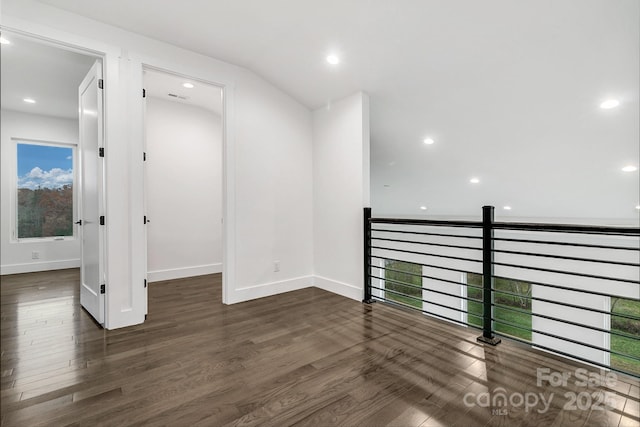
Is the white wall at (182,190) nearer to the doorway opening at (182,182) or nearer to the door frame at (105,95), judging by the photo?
the doorway opening at (182,182)

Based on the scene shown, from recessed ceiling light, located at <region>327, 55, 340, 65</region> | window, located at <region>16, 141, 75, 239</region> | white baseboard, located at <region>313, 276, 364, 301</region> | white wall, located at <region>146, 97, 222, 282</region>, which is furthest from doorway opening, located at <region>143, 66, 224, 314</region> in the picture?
recessed ceiling light, located at <region>327, 55, 340, 65</region>

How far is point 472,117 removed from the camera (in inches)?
137

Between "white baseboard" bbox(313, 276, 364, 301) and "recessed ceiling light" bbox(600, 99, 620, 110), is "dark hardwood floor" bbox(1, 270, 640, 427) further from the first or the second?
"recessed ceiling light" bbox(600, 99, 620, 110)

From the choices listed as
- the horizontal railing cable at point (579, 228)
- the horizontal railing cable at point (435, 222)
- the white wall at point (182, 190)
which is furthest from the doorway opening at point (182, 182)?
the horizontal railing cable at point (579, 228)

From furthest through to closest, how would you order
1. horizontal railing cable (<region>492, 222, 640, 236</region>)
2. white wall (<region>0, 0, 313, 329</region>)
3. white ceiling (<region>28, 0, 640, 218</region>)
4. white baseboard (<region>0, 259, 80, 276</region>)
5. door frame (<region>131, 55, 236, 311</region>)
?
white baseboard (<region>0, 259, 80, 276</region>)
door frame (<region>131, 55, 236, 311</region>)
white wall (<region>0, 0, 313, 329</region>)
white ceiling (<region>28, 0, 640, 218</region>)
horizontal railing cable (<region>492, 222, 640, 236</region>)

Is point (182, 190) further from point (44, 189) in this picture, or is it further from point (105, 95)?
point (105, 95)

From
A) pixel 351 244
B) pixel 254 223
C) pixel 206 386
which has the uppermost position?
pixel 254 223

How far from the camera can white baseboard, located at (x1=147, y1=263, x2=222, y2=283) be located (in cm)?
446

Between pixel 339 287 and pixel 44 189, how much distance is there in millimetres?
3518

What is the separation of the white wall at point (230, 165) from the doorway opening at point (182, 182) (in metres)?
0.83

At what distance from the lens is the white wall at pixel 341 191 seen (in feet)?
11.6

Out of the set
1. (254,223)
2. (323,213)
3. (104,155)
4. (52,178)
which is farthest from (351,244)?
(52,178)

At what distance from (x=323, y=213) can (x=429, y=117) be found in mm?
1668

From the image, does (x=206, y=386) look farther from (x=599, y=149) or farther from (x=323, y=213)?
(x=599, y=149)
